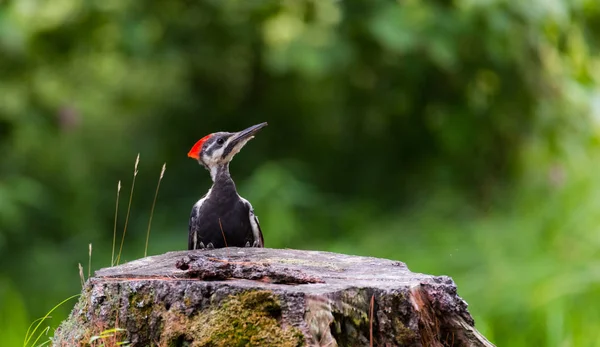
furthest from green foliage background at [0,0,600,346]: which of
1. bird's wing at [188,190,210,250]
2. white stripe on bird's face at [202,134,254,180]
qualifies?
bird's wing at [188,190,210,250]

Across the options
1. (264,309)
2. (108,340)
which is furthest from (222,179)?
(264,309)

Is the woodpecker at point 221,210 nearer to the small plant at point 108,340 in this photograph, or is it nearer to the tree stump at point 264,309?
the tree stump at point 264,309

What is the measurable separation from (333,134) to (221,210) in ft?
9.90

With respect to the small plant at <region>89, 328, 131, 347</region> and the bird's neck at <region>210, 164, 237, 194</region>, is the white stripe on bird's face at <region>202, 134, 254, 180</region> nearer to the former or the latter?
the bird's neck at <region>210, 164, 237, 194</region>

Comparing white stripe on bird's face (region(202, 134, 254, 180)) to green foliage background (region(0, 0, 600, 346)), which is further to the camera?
green foliage background (region(0, 0, 600, 346))

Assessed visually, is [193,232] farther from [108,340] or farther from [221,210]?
[108,340]

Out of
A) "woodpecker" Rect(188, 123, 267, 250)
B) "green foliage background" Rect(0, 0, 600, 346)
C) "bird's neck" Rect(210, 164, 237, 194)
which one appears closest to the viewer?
"woodpecker" Rect(188, 123, 267, 250)

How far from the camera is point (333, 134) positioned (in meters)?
6.86

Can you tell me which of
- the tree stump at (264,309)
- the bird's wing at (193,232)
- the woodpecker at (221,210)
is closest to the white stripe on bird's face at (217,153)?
the woodpecker at (221,210)

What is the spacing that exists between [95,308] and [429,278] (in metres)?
1.12

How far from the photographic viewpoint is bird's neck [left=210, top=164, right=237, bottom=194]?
4031mm

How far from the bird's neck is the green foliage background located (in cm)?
170

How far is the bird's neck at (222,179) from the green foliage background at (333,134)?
170cm

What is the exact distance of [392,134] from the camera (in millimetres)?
6672
